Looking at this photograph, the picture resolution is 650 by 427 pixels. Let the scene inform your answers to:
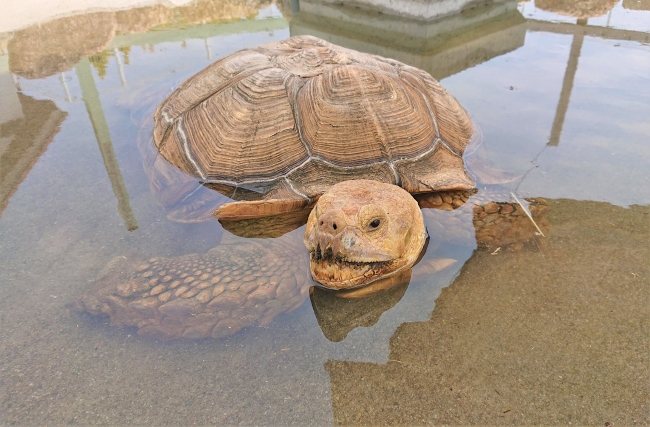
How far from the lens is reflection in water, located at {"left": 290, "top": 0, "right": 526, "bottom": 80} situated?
210 inches

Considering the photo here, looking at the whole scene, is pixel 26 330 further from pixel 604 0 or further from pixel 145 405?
pixel 604 0

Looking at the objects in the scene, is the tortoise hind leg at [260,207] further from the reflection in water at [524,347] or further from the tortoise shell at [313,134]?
the reflection in water at [524,347]

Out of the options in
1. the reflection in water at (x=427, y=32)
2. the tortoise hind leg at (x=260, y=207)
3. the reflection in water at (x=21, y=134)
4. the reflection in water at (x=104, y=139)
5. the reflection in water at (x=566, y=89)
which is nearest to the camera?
the tortoise hind leg at (x=260, y=207)

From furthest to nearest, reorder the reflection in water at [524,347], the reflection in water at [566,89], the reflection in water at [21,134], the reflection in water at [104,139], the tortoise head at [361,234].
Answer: the reflection in water at [566,89] < the reflection in water at [21,134] < the reflection in water at [104,139] < the tortoise head at [361,234] < the reflection in water at [524,347]

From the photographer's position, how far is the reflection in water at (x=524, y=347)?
1684mm

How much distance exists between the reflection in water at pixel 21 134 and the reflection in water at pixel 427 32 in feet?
11.8

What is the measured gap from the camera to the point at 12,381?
1755 millimetres

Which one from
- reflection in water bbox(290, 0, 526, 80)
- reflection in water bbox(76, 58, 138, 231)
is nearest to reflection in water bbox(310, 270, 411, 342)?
reflection in water bbox(76, 58, 138, 231)

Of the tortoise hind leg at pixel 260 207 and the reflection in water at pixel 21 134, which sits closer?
the tortoise hind leg at pixel 260 207

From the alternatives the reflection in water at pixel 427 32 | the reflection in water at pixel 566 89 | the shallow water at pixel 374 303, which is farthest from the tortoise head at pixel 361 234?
the reflection in water at pixel 427 32

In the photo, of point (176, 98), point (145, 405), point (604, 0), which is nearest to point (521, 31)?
point (604, 0)

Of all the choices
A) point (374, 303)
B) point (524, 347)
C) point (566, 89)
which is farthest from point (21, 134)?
point (566, 89)

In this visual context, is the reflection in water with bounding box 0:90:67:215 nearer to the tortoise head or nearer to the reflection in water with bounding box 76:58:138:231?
the reflection in water with bounding box 76:58:138:231

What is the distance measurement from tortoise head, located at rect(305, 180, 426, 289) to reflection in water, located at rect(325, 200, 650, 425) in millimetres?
314
